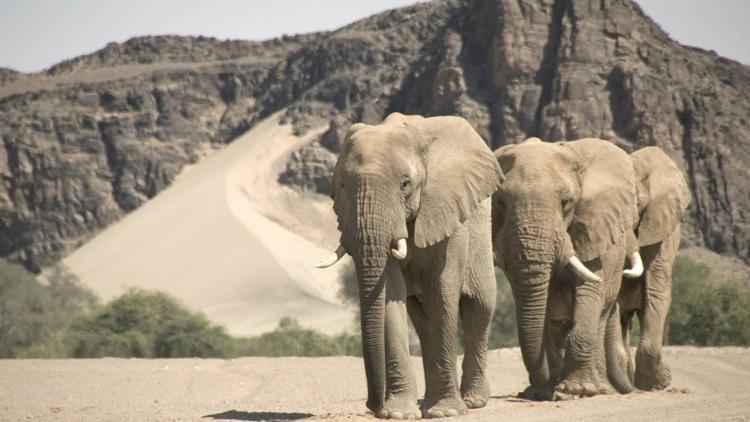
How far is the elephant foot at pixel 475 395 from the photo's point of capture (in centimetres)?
1274

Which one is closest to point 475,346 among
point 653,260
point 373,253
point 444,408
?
point 444,408

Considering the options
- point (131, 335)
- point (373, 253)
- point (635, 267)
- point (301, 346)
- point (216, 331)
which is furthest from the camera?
point (301, 346)

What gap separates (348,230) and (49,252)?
101498 mm

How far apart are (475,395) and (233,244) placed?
8683 centimetres

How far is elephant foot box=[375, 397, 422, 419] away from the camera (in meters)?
10.9

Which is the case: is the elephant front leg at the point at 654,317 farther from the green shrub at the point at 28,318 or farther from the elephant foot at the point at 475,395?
the green shrub at the point at 28,318

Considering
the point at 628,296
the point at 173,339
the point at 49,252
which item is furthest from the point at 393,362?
the point at 49,252

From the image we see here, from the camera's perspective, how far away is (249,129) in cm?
12550

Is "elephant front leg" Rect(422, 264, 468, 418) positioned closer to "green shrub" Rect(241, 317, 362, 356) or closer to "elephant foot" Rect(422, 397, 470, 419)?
"elephant foot" Rect(422, 397, 470, 419)

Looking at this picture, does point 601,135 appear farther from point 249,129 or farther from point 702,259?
point 249,129

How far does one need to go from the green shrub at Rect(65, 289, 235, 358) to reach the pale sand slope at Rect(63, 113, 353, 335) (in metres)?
36.2

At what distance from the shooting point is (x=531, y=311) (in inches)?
520

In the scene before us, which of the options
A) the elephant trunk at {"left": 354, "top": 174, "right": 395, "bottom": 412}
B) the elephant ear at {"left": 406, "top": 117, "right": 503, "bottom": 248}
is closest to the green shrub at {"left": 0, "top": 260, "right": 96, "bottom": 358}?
the elephant ear at {"left": 406, "top": 117, "right": 503, "bottom": 248}

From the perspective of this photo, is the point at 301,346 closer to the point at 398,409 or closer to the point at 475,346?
the point at 475,346
